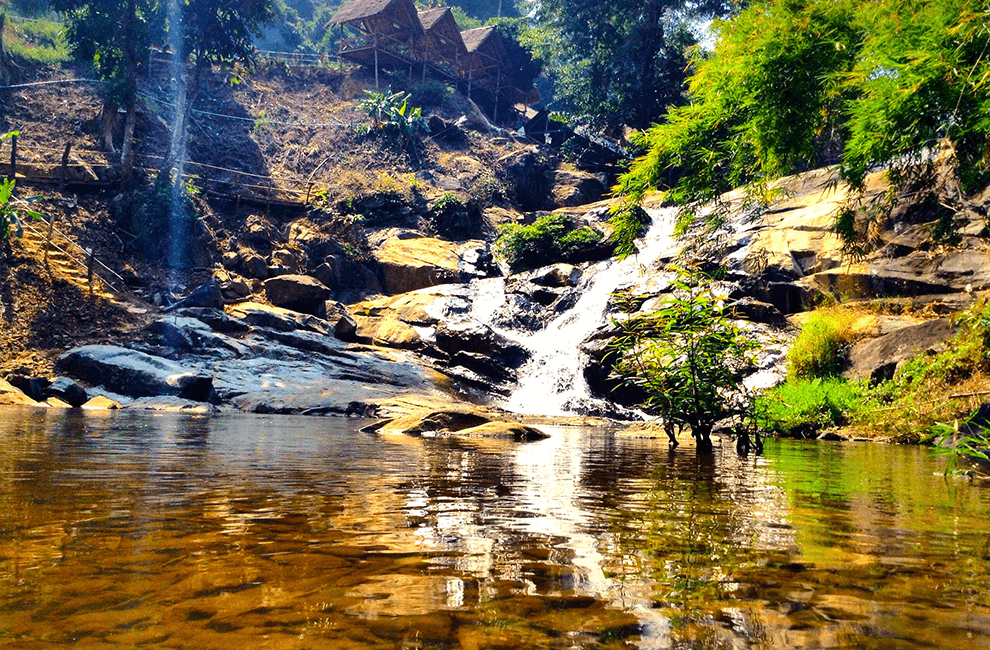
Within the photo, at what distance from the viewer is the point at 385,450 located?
7.50 m

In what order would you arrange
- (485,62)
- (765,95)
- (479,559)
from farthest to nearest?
1. (485,62)
2. (765,95)
3. (479,559)

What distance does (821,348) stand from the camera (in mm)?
15516

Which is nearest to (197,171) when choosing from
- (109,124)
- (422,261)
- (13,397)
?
(109,124)

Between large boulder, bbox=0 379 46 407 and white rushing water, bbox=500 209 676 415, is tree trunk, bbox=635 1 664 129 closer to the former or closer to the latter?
white rushing water, bbox=500 209 676 415

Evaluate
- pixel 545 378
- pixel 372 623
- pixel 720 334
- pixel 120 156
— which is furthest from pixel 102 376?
pixel 372 623

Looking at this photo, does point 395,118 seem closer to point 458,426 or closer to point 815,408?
point 458,426

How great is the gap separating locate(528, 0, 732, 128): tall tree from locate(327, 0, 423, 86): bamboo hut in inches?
342

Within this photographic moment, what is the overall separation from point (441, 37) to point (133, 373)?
33.7 m

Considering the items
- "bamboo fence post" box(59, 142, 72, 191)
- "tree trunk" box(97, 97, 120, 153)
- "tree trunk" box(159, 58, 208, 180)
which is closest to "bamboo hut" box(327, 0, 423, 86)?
"tree trunk" box(159, 58, 208, 180)

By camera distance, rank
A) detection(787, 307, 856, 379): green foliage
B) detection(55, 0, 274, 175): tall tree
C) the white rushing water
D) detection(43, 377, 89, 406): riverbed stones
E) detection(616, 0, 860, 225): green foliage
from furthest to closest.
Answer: detection(55, 0, 274, 175): tall tree
the white rushing water
detection(43, 377, 89, 406): riverbed stones
detection(787, 307, 856, 379): green foliage
detection(616, 0, 860, 225): green foliage

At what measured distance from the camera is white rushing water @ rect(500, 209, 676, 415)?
19.9 m

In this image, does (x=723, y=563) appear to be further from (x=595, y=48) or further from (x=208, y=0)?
(x=595, y=48)

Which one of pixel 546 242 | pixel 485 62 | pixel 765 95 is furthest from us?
pixel 485 62

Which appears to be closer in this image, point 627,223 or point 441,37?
point 627,223
